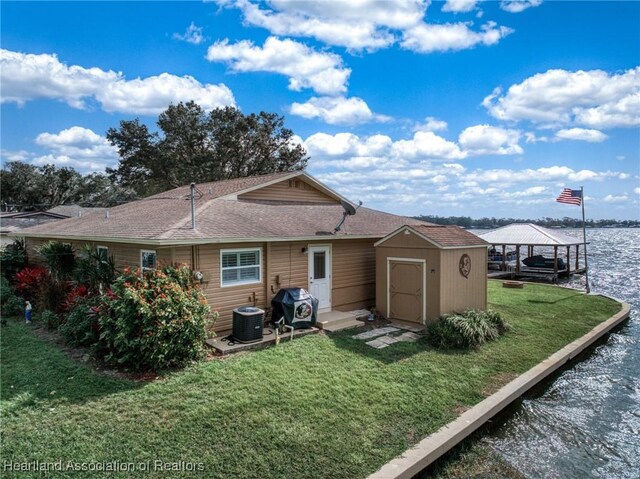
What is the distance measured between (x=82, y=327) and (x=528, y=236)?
24.0 meters

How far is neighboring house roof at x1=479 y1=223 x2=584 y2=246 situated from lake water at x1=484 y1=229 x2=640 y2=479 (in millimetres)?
13816

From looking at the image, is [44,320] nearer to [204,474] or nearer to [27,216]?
[204,474]

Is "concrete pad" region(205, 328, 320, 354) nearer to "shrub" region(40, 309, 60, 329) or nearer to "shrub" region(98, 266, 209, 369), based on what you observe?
"shrub" region(98, 266, 209, 369)

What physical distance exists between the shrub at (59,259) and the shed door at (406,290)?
9983mm

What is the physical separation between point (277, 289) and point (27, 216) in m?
25.1

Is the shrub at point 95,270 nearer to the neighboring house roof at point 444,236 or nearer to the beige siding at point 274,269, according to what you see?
the beige siding at point 274,269

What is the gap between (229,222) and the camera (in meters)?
10.8

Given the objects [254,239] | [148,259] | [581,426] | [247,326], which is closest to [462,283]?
[581,426]

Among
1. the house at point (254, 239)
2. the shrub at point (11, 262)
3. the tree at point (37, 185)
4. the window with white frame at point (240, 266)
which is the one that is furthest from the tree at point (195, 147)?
the window with white frame at point (240, 266)

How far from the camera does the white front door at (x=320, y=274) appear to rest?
38.9 ft

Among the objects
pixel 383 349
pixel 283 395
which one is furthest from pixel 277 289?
pixel 283 395

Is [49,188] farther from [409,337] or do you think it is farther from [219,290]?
[409,337]

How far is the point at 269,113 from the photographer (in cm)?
3472

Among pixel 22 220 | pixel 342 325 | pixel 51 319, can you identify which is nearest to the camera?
pixel 51 319
